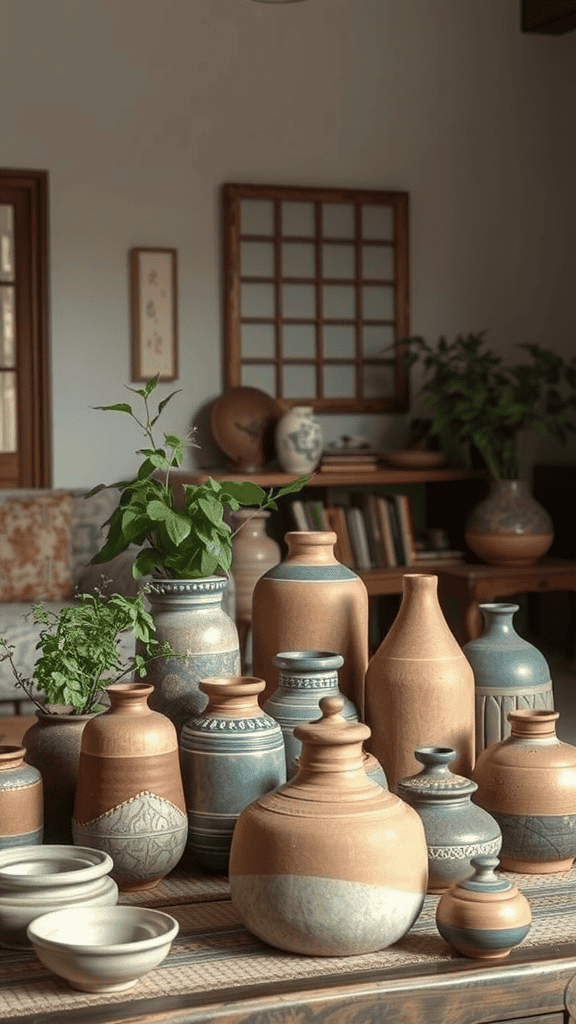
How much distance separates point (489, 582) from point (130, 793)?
3.99 meters

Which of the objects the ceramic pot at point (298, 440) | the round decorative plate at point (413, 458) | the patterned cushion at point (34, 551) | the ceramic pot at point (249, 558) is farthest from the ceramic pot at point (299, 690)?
the round decorative plate at point (413, 458)

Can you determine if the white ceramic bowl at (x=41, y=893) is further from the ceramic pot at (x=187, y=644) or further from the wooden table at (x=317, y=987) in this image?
the ceramic pot at (x=187, y=644)

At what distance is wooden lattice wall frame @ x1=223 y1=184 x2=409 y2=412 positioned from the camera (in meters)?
5.60

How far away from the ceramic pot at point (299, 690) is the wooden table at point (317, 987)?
0.28 metres

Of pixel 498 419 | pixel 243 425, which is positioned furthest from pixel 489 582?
pixel 243 425

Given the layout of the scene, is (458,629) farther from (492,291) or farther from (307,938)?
(307,938)

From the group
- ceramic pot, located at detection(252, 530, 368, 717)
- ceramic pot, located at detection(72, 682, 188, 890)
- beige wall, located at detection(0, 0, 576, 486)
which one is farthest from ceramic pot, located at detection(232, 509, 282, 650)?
ceramic pot, located at detection(72, 682, 188, 890)

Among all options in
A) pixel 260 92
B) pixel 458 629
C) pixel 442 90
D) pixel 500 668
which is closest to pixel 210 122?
pixel 260 92

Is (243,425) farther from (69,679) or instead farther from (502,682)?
(69,679)

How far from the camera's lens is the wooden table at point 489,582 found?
528 centimetres

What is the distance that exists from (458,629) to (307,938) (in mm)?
4600

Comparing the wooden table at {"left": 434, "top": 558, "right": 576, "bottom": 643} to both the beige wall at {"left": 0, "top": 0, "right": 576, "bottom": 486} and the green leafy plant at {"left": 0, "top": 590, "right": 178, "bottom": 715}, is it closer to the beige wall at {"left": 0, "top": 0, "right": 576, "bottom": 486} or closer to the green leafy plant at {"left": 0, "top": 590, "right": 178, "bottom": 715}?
the beige wall at {"left": 0, "top": 0, "right": 576, "bottom": 486}

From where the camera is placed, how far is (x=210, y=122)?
5.54 meters

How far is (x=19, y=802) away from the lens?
4.65 ft
